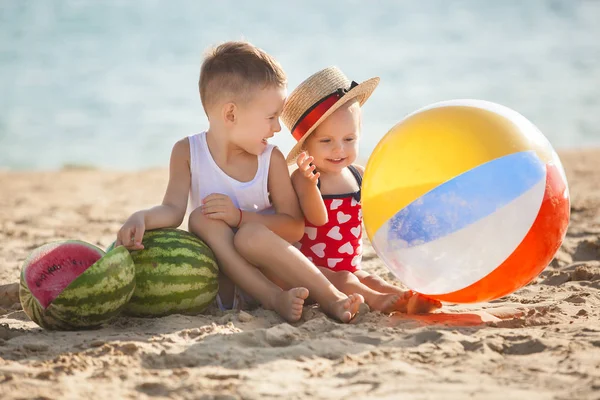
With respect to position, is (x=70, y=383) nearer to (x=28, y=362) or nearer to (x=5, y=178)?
(x=28, y=362)

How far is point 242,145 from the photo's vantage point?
4.76 metres

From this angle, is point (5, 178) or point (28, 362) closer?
point (28, 362)

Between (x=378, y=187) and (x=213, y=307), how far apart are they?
57.1 inches

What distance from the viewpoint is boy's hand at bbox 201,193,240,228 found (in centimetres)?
461

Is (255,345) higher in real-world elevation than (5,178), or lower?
lower

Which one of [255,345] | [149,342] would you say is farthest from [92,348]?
[255,345]

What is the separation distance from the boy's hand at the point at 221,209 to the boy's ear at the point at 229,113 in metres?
0.52

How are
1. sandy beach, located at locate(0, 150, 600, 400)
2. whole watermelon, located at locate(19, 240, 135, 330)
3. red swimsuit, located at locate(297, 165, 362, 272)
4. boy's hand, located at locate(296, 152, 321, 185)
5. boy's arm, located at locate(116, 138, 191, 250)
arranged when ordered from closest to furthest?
sandy beach, located at locate(0, 150, 600, 400)
whole watermelon, located at locate(19, 240, 135, 330)
boy's arm, located at locate(116, 138, 191, 250)
boy's hand, located at locate(296, 152, 321, 185)
red swimsuit, located at locate(297, 165, 362, 272)

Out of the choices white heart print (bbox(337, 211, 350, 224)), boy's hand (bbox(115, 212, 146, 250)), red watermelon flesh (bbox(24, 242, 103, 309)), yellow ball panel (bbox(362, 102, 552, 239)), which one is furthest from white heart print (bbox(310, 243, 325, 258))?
red watermelon flesh (bbox(24, 242, 103, 309))

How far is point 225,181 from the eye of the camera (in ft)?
15.8

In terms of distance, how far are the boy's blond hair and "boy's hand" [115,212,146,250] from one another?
3.34 feet

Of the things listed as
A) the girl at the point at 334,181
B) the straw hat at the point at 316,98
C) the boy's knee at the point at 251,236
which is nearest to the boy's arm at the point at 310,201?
the girl at the point at 334,181

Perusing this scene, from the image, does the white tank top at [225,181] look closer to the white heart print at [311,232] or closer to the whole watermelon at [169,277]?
the white heart print at [311,232]

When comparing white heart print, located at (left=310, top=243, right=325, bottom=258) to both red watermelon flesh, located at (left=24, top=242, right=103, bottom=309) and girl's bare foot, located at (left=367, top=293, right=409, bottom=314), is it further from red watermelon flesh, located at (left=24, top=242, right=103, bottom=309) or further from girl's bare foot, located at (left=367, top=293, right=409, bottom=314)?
red watermelon flesh, located at (left=24, top=242, right=103, bottom=309)
